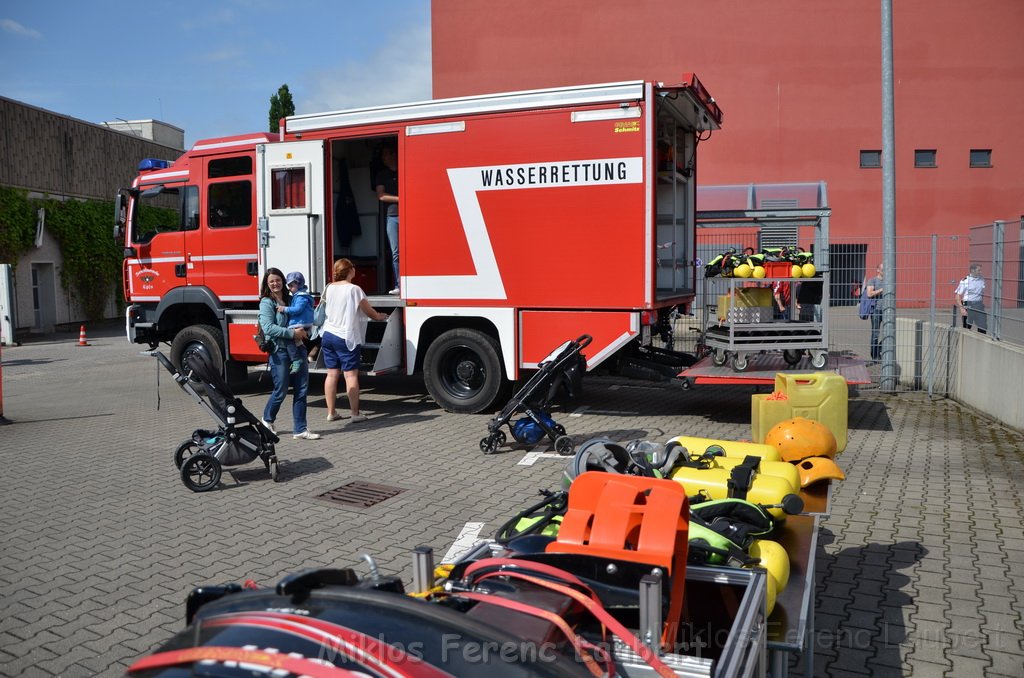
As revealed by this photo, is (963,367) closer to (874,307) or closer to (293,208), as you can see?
(874,307)

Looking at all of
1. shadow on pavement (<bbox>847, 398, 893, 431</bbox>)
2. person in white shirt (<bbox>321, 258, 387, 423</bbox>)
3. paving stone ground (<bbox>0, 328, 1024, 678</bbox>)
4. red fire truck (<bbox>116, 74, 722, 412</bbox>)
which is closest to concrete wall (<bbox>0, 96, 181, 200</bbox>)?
red fire truck (<bbox>116, 74, 722, 412</bbox>)

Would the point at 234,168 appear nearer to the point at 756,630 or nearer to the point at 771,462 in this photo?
the point at 771,462

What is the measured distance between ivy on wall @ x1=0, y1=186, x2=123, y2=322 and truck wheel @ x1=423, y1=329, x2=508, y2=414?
18180 mm

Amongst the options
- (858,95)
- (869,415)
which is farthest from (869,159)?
(869,415)

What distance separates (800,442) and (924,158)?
29.0 meters

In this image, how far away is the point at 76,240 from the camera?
85.4 ft

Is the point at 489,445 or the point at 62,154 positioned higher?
the point at 62,154

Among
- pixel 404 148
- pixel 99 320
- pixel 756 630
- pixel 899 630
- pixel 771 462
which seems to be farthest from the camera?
pixel 99 320

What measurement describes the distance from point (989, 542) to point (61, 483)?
23.5ft

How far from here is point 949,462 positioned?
7.12 meters

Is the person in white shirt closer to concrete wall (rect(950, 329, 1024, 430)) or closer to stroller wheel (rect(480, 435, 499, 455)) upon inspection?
stroller wheel (rect(480, 435, 499, 455))

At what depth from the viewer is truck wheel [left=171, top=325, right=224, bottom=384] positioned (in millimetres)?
11141

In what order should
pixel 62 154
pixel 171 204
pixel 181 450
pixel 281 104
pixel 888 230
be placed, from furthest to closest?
pixel 281 104 < pixel 62 154 < pixel 171 204 < pixel 888 230 < pixel 181 450

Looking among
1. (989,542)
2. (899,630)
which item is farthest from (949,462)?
(899,630)
